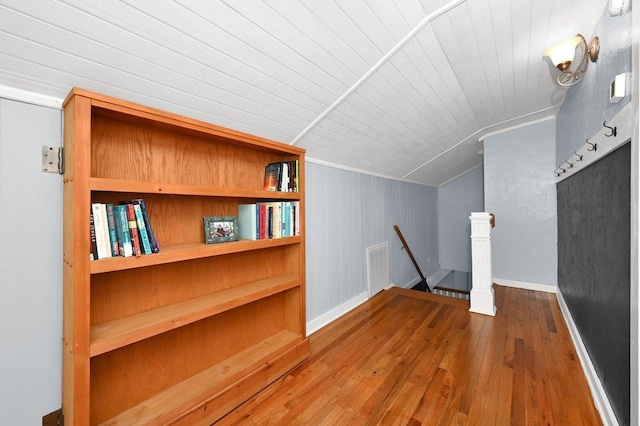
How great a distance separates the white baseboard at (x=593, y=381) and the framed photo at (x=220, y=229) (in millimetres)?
2193

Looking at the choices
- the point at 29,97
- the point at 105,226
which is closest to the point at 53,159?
the point at 29,97

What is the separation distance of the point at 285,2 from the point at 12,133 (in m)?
1.24

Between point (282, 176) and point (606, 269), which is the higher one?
point (282, 176)

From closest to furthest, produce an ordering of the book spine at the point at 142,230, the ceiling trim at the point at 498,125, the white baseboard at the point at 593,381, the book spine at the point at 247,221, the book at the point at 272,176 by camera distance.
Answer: the book spine at the point at 142,230
the white baseboard at the point at 593,381
the book spine at the point at 247,221
the book at the point at 272,176
the ceiling trim at the point at 498,125

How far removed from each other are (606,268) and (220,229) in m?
2.25

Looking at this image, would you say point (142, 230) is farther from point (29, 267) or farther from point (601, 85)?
point (601, 85)

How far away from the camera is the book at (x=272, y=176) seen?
6.35 feet

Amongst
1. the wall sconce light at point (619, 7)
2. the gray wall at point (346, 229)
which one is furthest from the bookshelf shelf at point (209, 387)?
the wall sconce light at point (619, 7)

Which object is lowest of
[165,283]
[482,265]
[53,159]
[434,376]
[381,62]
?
[434,376]

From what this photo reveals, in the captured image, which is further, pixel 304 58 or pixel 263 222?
pixel 263 222

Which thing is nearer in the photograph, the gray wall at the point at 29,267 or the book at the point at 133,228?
the gray wall at the point at 29,267

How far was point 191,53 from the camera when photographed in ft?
3.93

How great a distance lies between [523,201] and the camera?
3680 mm

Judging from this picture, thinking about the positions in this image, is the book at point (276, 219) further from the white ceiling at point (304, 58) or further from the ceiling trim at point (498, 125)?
the ceiling trim at point (498, 125)
